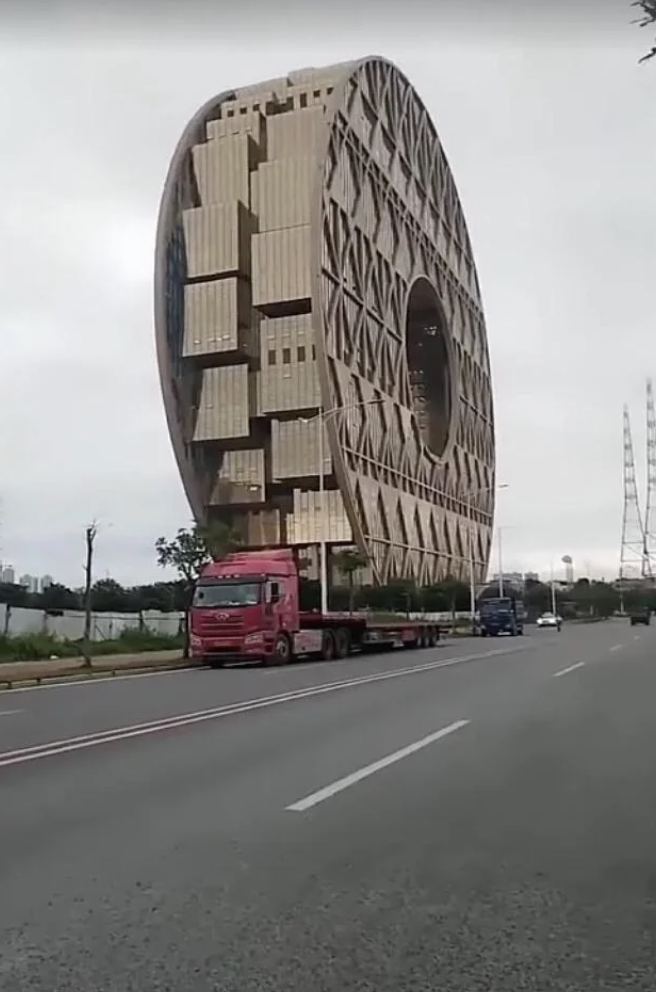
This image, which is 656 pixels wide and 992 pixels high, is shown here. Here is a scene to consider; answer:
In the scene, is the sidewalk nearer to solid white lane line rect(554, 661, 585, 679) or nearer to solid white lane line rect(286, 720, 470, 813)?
solid white lane line rect(554, 661, 585, 679)

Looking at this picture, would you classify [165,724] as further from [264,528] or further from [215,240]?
[215,240]

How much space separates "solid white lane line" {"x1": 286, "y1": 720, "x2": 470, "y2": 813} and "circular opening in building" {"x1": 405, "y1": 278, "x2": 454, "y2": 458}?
106614 millimetres

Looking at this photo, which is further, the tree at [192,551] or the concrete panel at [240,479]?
the concrete panel at [240,479]

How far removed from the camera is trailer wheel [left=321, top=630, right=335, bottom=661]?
1337 inches

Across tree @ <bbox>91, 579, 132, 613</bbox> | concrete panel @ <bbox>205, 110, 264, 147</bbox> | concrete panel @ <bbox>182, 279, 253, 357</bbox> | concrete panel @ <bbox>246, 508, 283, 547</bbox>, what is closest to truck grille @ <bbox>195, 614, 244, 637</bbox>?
tree @ <bbox>91, 579, 132, 613</bbox>

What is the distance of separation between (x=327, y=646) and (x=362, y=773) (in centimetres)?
2442

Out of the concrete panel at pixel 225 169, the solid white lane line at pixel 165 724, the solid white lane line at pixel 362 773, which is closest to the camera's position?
the solid white lane line at pixel 362 773

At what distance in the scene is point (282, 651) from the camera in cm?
3114

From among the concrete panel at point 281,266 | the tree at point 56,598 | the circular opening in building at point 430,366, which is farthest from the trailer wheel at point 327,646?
the circular opening in building at point 430,366

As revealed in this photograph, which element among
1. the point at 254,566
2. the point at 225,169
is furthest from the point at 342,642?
the point at 225,169

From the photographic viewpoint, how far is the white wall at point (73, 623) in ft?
125

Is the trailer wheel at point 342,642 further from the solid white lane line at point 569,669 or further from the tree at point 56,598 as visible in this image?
the tree at point 56,598

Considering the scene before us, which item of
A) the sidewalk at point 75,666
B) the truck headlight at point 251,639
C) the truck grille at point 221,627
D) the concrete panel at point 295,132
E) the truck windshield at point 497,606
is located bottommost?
the sidewalk at point 75,666

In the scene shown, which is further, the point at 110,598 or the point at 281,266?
the point at 281,266
